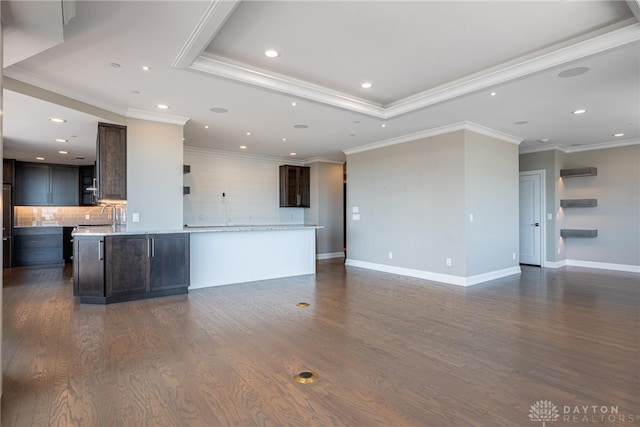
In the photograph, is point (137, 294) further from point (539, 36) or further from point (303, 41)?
point (539, 36)

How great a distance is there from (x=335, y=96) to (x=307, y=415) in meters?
3.70

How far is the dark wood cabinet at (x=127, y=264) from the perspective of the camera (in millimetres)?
4594

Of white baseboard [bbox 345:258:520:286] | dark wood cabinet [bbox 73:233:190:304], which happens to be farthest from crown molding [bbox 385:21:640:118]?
dark wood cabinet [bbox 73:233:190:304]

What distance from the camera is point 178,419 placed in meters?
2.04

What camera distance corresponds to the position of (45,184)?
8453 mm

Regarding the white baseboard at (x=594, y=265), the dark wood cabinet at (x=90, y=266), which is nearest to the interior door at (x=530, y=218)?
the white baseboard at (x=594, y=265)

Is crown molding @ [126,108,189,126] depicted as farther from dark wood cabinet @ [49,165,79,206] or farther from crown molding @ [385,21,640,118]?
dark wood cabinet @ [49,165,79,206]

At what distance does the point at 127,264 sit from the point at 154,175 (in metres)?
1.34

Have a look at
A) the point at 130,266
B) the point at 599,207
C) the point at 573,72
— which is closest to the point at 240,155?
Answer: the point at 130,266

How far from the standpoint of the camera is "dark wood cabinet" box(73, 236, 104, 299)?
14.9ft

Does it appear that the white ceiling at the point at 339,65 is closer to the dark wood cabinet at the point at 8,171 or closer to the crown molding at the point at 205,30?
the crown molding at the point at 205,30

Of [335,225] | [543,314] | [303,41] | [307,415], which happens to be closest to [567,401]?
[307,415]

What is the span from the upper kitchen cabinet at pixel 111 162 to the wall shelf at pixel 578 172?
28.7 ft

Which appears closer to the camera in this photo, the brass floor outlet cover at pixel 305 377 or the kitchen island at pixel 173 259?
the brass floor outlet cover at pixel 305 377
